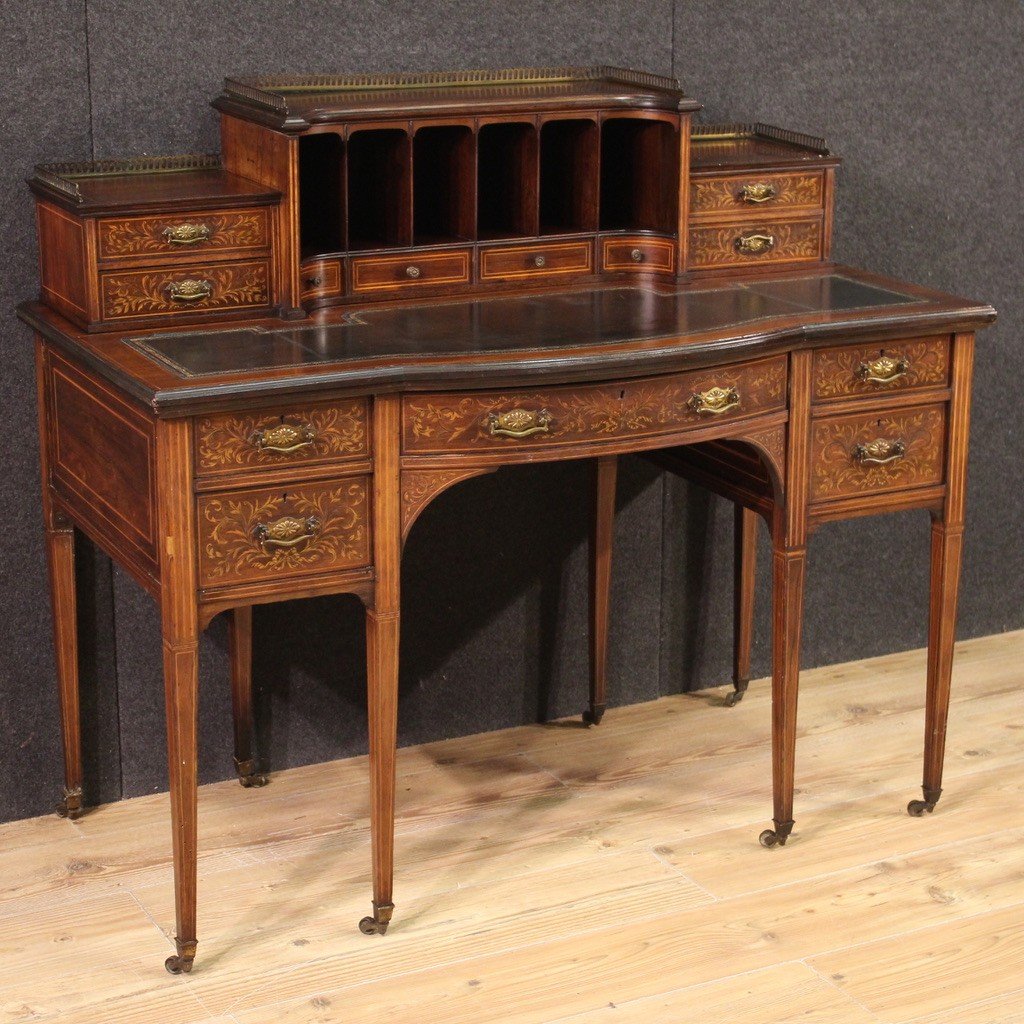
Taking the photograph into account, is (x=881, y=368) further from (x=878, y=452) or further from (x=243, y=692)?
(x=243, y=692)

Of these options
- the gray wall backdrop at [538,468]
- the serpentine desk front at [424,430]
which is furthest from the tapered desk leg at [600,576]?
the serpentine desk front at [424,430]

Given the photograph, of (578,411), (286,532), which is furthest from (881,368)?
(286,532)

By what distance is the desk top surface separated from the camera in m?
2.40

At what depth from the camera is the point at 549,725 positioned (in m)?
3.46

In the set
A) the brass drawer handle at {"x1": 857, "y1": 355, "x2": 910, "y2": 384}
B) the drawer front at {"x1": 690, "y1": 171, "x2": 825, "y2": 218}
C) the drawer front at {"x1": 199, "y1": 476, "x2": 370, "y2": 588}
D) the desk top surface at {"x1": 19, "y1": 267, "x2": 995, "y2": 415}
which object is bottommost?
the drawer front at {"x1": 199, "y1": 476, "x2": 370, "y2": 588}

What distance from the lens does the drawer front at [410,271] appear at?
2.77 meters

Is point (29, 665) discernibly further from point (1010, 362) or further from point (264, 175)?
point (1010, 362)

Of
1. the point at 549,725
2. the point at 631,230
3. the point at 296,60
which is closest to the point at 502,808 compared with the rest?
the point at 549,725

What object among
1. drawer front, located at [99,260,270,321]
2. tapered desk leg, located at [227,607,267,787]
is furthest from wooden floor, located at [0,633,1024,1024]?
drawer front, located at [99,260,270,321]

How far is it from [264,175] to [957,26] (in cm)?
155

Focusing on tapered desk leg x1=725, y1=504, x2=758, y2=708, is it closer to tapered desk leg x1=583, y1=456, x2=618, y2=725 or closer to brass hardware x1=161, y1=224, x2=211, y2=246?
tapered desk leg x1=583, y1=456, x2=618, y2=725

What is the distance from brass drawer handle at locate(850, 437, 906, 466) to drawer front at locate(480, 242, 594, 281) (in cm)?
53

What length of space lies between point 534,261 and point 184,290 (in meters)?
0.57

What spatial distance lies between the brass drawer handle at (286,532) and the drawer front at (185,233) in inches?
18.9
